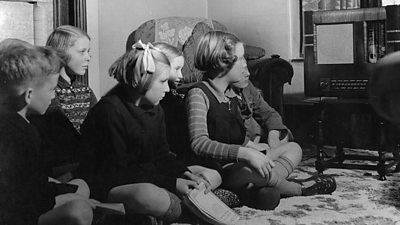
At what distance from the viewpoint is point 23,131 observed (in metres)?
0.55

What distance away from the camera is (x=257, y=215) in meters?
0.95

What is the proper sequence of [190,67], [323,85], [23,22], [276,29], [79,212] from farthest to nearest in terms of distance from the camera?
1. [276,29]
2. [190,67]
3. [323,85]
4. [23,22]
5. [79,212]

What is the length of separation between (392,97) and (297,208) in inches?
32.5

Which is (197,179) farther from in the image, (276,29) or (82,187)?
(276,29)

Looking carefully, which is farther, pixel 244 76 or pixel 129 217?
pixel 244 76

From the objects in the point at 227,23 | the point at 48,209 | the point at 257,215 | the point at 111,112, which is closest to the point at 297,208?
the point at 257,215

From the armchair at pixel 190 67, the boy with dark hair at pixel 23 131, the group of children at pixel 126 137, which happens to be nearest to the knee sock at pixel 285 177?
the group of children at pixel 126 137

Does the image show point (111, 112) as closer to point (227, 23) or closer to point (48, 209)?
point (48, 209)

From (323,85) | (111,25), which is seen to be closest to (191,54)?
(111,25)

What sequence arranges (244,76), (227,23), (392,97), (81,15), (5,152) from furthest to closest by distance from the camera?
(227,23) → (81,15) → (244,76) → (5,152) → (392,97)

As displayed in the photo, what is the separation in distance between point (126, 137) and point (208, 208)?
0.18m

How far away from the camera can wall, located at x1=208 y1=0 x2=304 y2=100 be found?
171 cm

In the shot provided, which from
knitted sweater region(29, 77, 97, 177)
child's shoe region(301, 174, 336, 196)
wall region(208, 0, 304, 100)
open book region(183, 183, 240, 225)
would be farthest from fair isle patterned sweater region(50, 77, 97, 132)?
wall region(208, 0, 304, 100)

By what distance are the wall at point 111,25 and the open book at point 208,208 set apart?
507mm
